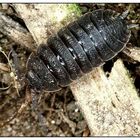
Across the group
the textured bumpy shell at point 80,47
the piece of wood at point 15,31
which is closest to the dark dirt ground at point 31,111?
the piece of wood at point 15,31

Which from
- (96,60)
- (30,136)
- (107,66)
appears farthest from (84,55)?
(30,136)

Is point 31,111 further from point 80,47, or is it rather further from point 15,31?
point 80,47

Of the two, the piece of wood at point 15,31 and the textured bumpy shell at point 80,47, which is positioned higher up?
the piece of wood at point 15,31

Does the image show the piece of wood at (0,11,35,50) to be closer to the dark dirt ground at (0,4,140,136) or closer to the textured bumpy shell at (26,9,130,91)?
the dark dirt ground at (0,4,140,136)

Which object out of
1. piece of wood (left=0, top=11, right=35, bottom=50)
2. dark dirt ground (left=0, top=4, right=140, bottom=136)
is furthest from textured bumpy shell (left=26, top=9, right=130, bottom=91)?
dark dirt ground (left=0, top=4, right=140, bottom=136)

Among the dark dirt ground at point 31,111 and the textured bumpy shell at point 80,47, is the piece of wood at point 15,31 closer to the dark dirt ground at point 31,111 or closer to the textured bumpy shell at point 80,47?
the dark dirt ground at point 31,111

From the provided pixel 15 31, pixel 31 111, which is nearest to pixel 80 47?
pixel 15 31
